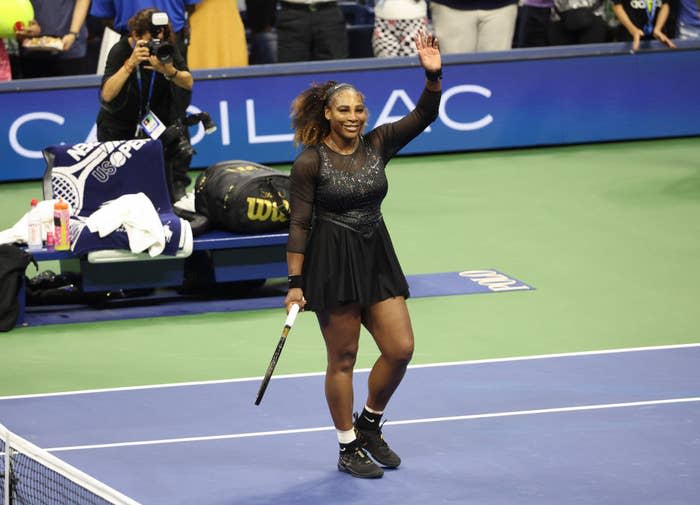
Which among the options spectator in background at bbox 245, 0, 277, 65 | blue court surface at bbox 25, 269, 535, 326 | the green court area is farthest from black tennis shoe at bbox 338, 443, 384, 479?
spectator in background at bbox 245, 0, 277, 65

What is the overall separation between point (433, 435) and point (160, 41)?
12.5 ft

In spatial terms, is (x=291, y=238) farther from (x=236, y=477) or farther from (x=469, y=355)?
(x=469, y=355)

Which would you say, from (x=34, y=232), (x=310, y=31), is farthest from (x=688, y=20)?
(x=34, y=232)

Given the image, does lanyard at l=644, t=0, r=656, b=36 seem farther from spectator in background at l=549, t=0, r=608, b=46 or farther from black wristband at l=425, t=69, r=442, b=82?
black wristband at l=425, t=69, r=442, b=82

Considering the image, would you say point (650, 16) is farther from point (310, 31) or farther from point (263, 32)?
point (263, 32)

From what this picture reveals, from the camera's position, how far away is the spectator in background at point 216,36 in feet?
45.9

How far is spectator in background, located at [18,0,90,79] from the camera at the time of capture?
13.9m

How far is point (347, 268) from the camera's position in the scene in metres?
6.49

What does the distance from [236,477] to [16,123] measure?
8111 mm

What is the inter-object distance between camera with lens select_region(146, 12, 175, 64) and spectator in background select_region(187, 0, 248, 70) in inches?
172

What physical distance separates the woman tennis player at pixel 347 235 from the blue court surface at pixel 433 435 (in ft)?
1.37

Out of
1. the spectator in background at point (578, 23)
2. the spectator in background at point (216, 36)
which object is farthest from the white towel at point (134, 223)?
the spectator in background at point (578, 23)

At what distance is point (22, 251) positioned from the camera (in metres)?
9.26

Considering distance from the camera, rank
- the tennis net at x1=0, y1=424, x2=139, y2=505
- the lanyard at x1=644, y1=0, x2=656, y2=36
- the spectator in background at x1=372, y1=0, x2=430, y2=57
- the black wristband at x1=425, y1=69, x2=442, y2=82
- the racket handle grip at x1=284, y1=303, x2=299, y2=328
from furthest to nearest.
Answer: the lanyard at x1=644, y1=0, x2=656, y2=36
the spectator in background at x1=372, y1=0, x2=430, y2=57
the black wristband at x1=425, y1=69, x2=442, y2=82
the racket handle grip at x1=284, y1=303, x2=299, y2=328
the tennis net at x1=0, y1=424, x2=139, y2=505
